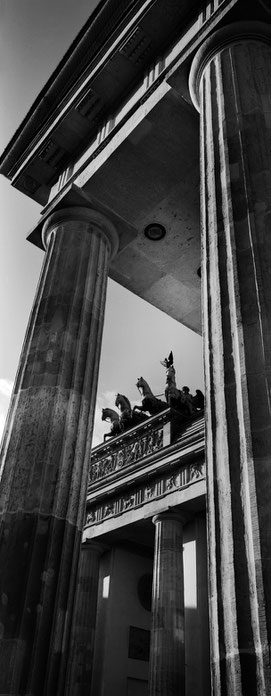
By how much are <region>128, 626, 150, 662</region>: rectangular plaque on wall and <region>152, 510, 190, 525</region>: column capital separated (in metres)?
5.76

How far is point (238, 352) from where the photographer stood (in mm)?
5672

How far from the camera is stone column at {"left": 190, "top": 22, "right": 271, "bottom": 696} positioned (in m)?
4.30

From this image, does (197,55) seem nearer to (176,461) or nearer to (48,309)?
(48,309)

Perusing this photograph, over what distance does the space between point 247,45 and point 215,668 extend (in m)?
8.80

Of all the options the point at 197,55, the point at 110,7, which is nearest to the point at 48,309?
the point at 197,55

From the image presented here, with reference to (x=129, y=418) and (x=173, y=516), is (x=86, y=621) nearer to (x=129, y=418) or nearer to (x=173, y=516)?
(x=173, y=516)

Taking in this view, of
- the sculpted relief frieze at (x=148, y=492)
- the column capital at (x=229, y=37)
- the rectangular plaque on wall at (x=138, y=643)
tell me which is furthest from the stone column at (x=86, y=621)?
the column capital at (x=229, y=37)

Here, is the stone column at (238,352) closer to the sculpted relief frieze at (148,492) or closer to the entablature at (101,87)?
the entablature at (101,87)

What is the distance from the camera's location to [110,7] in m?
12.6

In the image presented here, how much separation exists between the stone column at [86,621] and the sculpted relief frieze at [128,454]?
2.93 metres

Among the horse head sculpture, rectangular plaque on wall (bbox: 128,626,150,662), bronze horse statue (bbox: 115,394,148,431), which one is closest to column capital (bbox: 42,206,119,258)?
bronze horse statue (bbox: 115,394,148,431)

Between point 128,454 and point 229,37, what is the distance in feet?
54.4

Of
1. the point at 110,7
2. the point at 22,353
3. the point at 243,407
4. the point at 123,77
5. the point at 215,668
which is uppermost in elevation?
the point at 110,7

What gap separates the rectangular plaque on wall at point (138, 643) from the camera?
70.5ft
